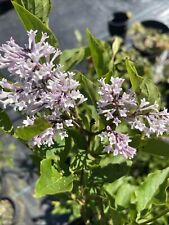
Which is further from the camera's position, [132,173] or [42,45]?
[132,173]

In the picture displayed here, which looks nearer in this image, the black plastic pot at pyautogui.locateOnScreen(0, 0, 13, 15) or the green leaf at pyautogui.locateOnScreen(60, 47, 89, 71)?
the green leaf at pyautogui.locateOnScreen(60, 47, 89, 71)

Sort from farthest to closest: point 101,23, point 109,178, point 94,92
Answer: point 101,23 → point 109,178 → point 94,92

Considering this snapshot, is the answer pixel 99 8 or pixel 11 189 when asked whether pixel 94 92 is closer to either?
pixel 11 189

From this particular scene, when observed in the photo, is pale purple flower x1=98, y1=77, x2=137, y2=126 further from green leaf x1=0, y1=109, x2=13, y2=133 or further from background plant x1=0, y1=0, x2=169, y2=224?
green leaf x1=0, y1=109, x2=13, y2=133

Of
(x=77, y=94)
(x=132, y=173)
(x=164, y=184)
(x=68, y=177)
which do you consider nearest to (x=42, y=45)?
(x=77, y=94)

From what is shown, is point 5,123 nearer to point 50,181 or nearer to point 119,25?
point 50,181

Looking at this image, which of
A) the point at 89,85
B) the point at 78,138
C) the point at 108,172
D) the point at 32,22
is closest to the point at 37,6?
the point at 32,22

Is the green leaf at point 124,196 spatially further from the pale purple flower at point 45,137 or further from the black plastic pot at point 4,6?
the black plastic pot at point 4,6

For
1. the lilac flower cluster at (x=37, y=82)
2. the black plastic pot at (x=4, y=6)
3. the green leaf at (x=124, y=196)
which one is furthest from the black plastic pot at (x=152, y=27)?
the lilac flower cluster at (x=37, y=82)

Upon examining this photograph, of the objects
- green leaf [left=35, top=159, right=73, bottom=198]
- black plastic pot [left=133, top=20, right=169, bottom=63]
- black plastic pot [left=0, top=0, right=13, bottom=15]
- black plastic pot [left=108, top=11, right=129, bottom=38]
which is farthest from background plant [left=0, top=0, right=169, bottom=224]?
black plastic pot [left=0, top=0, right=13, bottom=15]
